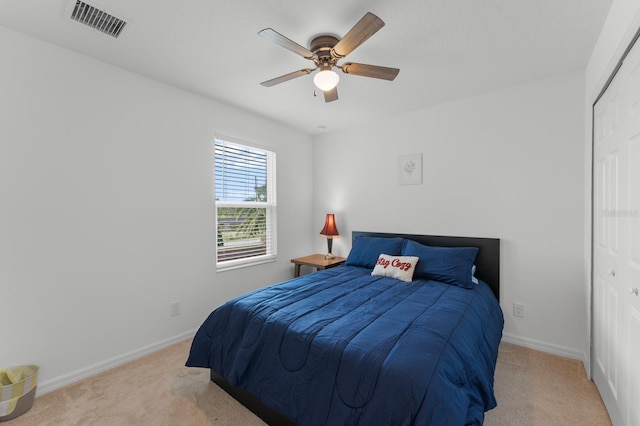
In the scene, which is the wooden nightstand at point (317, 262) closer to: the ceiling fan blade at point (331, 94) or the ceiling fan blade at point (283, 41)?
the ceiling fan blade at point (331, 94)

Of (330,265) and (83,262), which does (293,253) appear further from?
(83,262)

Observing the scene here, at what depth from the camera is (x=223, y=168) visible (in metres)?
3.15

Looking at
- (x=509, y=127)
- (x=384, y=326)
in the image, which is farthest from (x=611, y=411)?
(x=509, y=127)

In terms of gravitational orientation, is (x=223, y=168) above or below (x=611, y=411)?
above

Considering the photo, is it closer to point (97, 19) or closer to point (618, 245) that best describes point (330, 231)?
point (618, 245)

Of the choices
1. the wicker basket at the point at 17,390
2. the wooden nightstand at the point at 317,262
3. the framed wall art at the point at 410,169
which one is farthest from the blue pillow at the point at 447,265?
the wicker basket at the point at 17,390

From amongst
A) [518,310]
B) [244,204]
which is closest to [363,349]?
[518,310]

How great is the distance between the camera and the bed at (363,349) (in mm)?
1224

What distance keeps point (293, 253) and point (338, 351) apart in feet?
8.58

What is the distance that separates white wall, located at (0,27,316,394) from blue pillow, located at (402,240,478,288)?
2.10 metres

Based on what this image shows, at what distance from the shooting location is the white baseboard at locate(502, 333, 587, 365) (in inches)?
93.0

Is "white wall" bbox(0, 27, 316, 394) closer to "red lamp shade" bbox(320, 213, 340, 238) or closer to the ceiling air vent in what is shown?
the ceiling air vent

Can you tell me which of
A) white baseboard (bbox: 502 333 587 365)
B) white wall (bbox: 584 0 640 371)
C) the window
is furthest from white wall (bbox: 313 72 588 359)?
the window

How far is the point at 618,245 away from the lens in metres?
1.56
